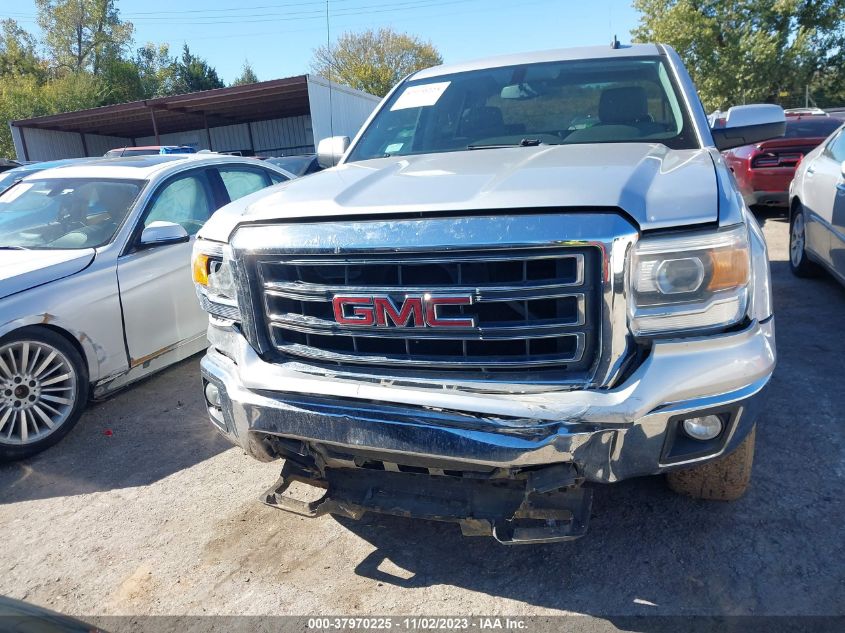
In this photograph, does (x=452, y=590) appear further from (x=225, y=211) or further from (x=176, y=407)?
(x=176, y=407)

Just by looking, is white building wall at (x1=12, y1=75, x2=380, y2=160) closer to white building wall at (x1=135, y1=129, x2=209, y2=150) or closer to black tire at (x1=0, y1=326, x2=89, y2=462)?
white building wall at (x1=135, y1=129, x2=209, y2=150)

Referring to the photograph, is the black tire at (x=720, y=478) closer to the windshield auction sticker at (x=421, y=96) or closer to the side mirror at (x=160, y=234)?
the windshield auction sticker at (x=421, y=96)

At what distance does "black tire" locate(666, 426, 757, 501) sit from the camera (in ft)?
7.94

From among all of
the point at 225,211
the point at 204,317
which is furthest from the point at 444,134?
the point at 204,317

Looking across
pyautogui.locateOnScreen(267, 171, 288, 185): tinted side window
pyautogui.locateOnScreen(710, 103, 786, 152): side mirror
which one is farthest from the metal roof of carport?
pyautogui.locateOnScreen(710, 103, 786, 152): side mirror

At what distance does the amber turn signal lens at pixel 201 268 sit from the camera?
2572 mm

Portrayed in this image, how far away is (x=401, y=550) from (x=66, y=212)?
3580mm

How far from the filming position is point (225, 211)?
8.43 feet

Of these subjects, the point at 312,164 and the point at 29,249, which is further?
the point at 312,164

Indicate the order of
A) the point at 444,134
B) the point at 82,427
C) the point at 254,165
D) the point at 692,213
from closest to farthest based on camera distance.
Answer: the point at 692,213 < the point at 444,134 < the point at 82,427 < the point at 254,165

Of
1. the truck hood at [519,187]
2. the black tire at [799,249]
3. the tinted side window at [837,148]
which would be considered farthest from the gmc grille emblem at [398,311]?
the black tire at [799,249]

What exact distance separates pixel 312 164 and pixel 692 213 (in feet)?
31.7

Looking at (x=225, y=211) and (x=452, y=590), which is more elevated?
(x=225, y=211)

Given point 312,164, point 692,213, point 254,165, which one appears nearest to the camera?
point 692,213
